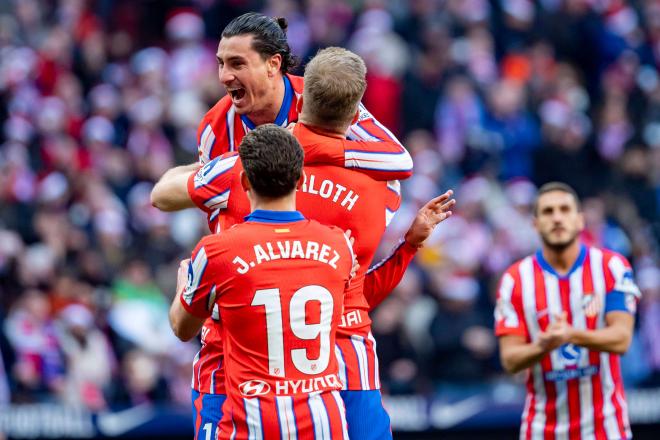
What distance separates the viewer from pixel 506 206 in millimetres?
14289

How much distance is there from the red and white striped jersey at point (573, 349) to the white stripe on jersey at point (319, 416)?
2514mm

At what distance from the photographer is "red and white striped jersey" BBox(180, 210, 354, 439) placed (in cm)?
507

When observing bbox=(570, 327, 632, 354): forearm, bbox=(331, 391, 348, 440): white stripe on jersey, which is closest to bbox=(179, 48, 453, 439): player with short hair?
bbox=(331, 391, 348, 440): white stripe on jersey

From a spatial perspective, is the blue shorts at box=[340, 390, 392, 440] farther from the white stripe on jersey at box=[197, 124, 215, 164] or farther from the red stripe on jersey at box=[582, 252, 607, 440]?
the red stripe on jersey at box=[582, 252, 607, 440]

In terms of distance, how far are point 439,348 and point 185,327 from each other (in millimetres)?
6681

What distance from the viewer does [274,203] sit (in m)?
5.14

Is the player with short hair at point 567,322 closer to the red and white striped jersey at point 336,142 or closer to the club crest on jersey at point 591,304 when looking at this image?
the club crest on jersey at point 591,304

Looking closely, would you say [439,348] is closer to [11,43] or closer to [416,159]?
[416,159]

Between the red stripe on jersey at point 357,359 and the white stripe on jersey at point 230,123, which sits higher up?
the white stripe on jersey at point 230,123

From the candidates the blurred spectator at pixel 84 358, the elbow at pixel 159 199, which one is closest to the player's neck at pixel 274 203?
the elbow at pixel 159 199

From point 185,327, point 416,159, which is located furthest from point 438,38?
point 185,327

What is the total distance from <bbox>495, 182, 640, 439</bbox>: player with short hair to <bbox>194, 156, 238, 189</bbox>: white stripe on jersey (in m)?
2.55

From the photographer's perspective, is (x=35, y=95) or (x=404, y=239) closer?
(x=404, y=239)

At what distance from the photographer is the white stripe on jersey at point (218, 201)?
5.50 meters
